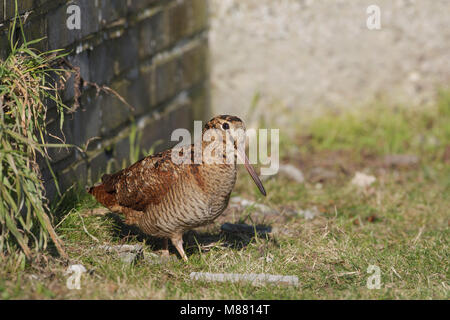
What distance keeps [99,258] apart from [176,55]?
117 inches

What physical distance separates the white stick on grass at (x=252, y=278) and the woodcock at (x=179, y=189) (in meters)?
0.32

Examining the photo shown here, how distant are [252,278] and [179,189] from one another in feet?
2.07

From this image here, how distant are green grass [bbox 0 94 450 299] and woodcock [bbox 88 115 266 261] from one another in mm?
230

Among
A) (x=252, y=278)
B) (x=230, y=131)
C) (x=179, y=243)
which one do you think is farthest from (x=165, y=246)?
(x=230, y=131)

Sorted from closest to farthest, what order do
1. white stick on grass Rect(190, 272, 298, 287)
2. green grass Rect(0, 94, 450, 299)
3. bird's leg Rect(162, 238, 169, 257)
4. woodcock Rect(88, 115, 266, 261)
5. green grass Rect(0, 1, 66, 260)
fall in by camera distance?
green grass Rect(0, 1, 66, 260) < green grass Rect(0, 94, 450, 299) < white stick on grass Rect(190, 272, 298, 287) < woodcock Rect(88, 115, 266, 261) < bird's leg Rect(162, 238, 169, 257)

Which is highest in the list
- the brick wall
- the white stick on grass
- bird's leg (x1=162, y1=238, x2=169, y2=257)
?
the brick wall

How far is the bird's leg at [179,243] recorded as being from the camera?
4090mm

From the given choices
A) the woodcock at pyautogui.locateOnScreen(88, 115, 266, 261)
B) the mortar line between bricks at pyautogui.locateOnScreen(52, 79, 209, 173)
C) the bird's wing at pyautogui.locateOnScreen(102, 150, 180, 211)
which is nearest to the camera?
the woodcock at pyautogui.locateOnScreen(88, 115, 266, 261)

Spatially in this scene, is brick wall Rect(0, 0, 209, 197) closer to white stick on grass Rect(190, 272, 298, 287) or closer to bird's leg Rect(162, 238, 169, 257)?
bird's leg Rect(162, 238, 169, 257)

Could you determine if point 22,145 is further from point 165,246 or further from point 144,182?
point 165,246

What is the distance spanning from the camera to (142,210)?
415 centimetres

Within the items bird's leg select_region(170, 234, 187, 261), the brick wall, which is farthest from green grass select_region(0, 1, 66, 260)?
bird's leg select_region(170, 234, 187, 261)

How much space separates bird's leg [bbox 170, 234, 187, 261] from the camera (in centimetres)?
409
